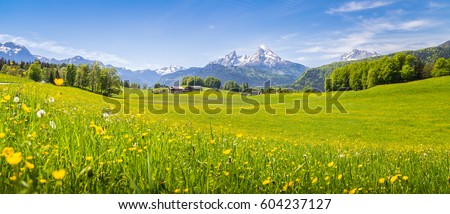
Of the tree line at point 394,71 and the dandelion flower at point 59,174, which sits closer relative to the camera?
the dandelion flower at point 59,174

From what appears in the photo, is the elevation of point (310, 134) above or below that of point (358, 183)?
below

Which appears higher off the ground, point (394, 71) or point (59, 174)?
point (394, 71)

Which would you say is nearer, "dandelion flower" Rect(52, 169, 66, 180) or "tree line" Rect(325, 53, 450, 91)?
"dandelion flower" Rect(52, 169, 66, 180)

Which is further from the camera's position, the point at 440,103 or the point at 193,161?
the point at 440,103

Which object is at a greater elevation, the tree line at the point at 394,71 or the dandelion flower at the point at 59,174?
the tree line at the point at 394,71

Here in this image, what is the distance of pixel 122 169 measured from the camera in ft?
9.91

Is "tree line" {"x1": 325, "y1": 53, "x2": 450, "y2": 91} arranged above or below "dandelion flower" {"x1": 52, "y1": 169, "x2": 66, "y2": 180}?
above

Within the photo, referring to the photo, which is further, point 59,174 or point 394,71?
point 394,71
